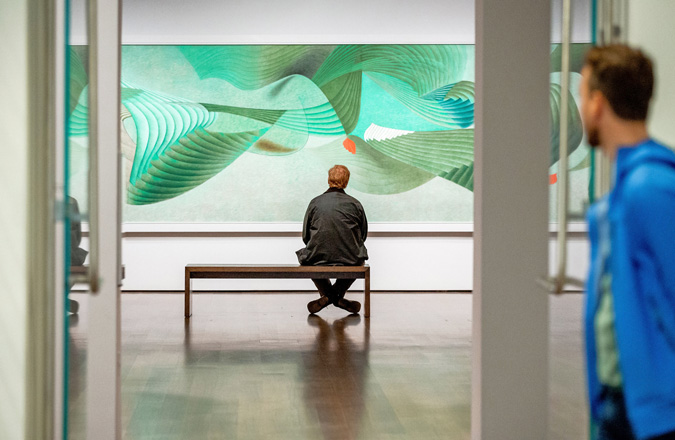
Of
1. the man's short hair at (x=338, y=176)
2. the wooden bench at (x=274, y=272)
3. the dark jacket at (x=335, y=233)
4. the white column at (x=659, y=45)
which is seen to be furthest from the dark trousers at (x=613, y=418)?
the man's short hair at (x=338, y=176)

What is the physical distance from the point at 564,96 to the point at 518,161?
4.08 feet

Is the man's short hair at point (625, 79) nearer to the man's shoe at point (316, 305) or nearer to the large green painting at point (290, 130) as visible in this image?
the man's shoe at point (316, 305)

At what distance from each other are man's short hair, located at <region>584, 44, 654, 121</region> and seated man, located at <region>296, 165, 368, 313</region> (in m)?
6.62

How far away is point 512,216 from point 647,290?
6.24 ft

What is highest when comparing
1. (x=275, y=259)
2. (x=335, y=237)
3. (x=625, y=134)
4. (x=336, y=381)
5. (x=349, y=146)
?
(x=349, y=146)

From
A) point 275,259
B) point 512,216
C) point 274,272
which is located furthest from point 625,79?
point 275,259

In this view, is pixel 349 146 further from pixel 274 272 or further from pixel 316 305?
pixel 274 272

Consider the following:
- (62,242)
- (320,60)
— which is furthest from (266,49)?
(62,242)

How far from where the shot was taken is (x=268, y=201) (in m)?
10.8

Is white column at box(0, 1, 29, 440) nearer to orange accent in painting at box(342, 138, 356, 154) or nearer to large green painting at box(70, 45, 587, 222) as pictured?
large green painting at box(70, 45, 587, 222)

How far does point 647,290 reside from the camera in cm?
184

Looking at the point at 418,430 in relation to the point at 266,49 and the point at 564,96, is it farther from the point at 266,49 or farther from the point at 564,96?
the point at 266,49

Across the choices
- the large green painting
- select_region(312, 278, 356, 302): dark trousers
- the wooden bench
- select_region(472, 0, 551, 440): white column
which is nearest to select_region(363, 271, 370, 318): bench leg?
the wooden bench

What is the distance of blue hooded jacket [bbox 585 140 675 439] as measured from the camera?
5.90 ft
